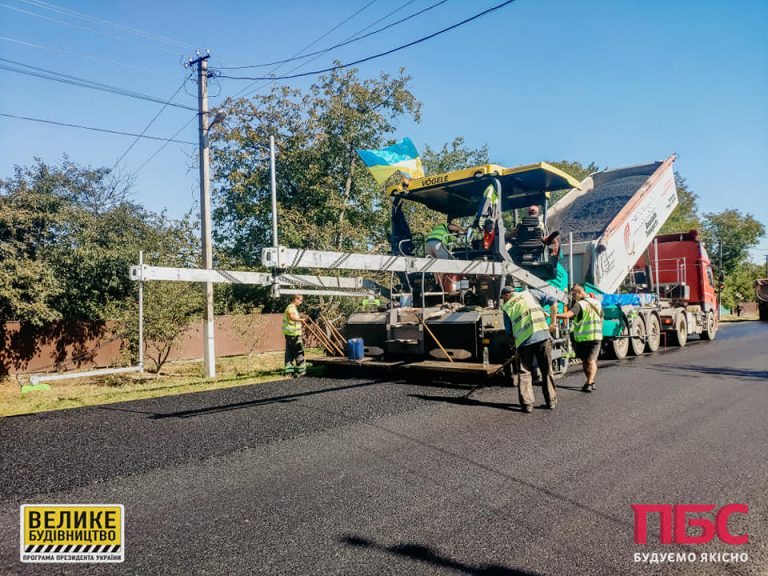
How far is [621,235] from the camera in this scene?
11086 mm

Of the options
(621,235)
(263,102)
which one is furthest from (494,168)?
(263,102)

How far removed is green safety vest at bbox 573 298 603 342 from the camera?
7.89 metres

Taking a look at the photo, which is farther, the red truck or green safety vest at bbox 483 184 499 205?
the red truck

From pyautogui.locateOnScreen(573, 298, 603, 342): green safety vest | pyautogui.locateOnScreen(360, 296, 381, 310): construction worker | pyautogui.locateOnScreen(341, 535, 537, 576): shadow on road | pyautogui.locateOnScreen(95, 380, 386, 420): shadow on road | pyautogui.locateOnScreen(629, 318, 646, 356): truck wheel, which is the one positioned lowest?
pyautogui.locateOnScreen(341, 535, 537, 576): shadow on road

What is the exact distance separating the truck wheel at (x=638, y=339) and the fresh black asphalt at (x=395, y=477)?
4533mm

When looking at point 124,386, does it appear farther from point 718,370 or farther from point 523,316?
point 718,370

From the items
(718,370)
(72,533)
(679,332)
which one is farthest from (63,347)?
(679,332)

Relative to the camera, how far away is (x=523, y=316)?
6.72 metres

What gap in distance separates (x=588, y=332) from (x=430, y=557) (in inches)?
223

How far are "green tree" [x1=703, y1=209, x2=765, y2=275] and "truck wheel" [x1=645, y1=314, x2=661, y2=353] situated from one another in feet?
91.5

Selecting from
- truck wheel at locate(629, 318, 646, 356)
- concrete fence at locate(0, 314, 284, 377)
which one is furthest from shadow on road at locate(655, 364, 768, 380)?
concrete fence at locate(0, 314, 284, 377)

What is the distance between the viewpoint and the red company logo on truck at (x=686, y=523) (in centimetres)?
318

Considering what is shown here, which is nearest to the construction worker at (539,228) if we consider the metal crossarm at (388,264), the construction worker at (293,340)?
the metal crossarm at (388,264)

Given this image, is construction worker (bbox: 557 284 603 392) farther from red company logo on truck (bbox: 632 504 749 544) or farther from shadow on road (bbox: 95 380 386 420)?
red company logo on truck (bbox: 632 504 749 544)
